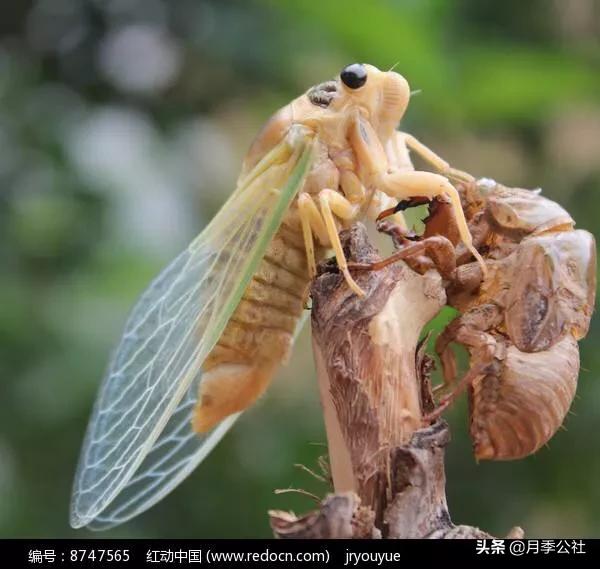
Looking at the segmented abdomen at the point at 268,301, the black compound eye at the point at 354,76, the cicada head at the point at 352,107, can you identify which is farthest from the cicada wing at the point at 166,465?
the black compound eye at the point at 354,76

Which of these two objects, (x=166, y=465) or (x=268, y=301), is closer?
(x=268, y=301)

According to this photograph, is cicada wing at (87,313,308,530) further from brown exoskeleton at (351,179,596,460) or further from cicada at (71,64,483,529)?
brown exoskeleton at (351,179,596,460)

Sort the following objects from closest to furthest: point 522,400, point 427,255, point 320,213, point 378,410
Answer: point 378,410, point 522,400, point 427,255, point 320,213

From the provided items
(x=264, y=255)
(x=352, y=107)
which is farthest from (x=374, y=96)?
(x=264, y=255)

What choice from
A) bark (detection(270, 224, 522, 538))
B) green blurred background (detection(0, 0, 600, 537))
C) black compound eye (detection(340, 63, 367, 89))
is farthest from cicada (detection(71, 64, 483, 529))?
green blurred background (detection(0, 0, 600, 537))

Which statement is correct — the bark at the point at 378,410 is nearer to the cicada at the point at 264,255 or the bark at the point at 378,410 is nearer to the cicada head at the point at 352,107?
the cicada at the point at 264,255

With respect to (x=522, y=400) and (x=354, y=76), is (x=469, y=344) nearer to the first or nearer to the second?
(x=522, y=400)
